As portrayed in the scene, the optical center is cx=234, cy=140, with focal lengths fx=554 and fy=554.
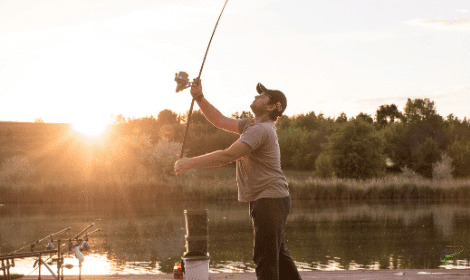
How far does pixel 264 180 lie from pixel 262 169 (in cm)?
9

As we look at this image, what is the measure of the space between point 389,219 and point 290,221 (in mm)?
4106

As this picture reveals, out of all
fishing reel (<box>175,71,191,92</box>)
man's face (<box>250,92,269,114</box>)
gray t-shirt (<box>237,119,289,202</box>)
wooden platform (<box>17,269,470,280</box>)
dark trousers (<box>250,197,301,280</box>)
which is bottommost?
wooden platform (<box>17,269,470,280</box>)

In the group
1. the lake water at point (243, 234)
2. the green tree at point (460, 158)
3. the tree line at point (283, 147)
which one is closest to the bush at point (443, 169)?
the tree line at point (283, 147)

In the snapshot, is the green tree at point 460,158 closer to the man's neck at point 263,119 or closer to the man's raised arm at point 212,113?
the man's raised arm at point 212,113

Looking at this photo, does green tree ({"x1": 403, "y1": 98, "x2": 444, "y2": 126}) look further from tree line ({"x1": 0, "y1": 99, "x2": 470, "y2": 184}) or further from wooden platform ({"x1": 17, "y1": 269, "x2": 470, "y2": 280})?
wooden platform ({"x1": 17, "y1": 269, "x2": 470, "y2": 280})

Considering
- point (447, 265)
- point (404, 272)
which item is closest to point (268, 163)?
point (404, 272)

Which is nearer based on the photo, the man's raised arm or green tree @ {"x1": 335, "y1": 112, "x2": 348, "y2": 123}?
the man's raised arm

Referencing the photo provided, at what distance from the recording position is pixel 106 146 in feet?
137

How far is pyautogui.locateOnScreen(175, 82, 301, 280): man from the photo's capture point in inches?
150

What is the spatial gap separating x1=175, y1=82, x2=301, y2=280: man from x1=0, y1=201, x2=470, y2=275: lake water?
7.00 m

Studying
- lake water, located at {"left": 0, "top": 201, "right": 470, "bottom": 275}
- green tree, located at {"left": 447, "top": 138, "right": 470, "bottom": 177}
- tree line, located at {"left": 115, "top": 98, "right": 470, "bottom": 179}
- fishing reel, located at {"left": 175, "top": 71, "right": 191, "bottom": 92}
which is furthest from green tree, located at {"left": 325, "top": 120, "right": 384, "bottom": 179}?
fishing reel, located at {"left": 175, "top": 71, "right": 191, "bottom": 92}

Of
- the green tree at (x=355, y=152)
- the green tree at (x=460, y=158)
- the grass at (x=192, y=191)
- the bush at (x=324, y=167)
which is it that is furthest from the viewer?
the green tree at (x=460, y=158)

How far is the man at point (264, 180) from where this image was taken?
3798 millimetres

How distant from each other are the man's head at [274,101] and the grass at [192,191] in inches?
1039
